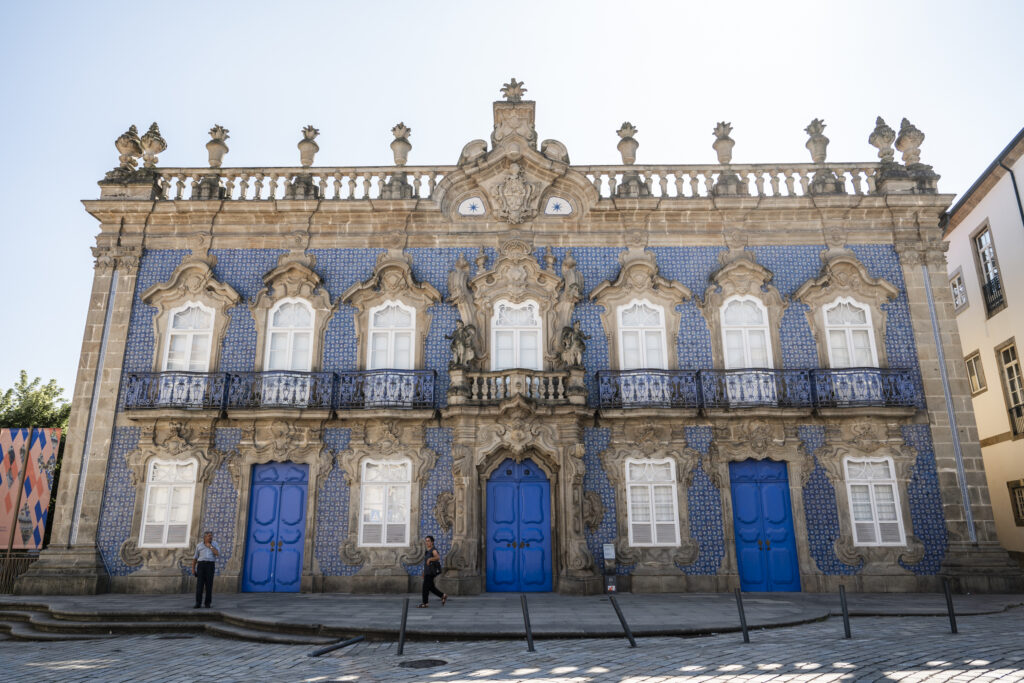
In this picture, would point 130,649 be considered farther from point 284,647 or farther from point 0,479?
point 0,479

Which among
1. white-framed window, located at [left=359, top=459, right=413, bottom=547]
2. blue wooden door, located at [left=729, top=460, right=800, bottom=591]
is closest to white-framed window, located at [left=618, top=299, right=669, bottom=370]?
blue wooden door, located at [left=729, top=460, right=800, bottom=591]

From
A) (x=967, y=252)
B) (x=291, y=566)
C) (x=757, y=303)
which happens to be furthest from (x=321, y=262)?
(x=967, y=252)

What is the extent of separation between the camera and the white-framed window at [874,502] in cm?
1274

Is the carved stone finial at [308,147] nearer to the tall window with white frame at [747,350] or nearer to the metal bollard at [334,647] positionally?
the tall window with white frame at [747,350]

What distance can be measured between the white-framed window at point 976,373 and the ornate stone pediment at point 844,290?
523 centimetres

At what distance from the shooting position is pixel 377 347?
14.0 meters

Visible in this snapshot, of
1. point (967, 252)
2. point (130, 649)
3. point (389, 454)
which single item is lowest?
point (130, 649)

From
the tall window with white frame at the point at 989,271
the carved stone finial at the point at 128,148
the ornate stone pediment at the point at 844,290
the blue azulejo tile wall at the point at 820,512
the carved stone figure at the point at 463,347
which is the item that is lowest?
the blue azulejo tile wall at the point at 820,512

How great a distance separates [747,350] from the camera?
13852 millimetres

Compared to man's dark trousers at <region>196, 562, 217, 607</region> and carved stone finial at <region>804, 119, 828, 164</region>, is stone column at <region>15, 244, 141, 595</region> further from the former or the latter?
carved stone finial at <region>804, 119, 828, 164</region>

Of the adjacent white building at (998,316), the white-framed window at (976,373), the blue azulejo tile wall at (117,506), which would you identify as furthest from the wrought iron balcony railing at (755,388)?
the blue azulejo tile wall at (117,506)

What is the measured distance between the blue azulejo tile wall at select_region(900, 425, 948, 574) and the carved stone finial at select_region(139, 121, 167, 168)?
16.7 metres

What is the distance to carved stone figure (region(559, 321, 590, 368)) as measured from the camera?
43.1 ft

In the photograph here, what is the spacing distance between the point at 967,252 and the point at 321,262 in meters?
16.1
